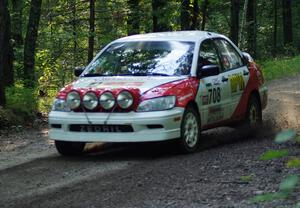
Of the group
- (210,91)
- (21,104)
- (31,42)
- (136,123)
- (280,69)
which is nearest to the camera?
(136,123)

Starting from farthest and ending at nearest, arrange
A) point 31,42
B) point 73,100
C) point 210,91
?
1. point 31,42
2. point 210,91
3. point 73,100

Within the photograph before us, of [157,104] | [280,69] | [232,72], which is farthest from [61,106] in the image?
[280,69]

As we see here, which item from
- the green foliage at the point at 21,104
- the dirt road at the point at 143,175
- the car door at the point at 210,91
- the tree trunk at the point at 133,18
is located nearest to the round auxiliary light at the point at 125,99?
the dirt road at the point at 143,175

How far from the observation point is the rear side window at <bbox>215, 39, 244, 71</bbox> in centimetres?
974

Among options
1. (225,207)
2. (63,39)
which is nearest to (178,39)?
(225,207)

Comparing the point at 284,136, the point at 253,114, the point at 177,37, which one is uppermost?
the point at 177,37

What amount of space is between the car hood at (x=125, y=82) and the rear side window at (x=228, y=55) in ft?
4.85

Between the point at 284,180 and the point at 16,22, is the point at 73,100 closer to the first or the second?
the point at 284,180

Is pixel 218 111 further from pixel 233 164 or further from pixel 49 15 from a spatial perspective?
pixel 49 15

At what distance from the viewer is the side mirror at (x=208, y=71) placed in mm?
8656

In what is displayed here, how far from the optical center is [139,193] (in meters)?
5.93

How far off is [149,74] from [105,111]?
1029mm

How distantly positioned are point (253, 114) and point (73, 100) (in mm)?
3591

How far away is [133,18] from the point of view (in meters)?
25.3
